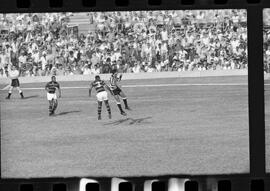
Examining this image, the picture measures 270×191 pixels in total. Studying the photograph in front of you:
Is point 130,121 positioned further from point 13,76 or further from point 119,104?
point 13,76

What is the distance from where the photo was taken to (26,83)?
42.0 feet

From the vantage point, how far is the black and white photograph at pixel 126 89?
35.8ft

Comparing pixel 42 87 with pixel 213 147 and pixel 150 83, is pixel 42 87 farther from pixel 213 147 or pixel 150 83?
pixel 213 147

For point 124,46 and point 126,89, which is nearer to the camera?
point 124,46

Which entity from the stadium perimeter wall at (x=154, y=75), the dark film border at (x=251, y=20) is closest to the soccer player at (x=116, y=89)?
the stadium perimeter wall at (x=154, y=75)

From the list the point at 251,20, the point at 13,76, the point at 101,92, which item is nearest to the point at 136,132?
the point at 101,92

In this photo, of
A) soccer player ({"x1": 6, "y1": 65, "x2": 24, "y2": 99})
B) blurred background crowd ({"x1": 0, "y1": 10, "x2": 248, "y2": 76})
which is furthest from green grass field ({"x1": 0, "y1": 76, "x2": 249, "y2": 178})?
soccer player ({"x1": 6, "y1": 65, "x2": 24, "y2": 99})

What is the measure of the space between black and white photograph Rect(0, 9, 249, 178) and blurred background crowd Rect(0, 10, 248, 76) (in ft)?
0.08

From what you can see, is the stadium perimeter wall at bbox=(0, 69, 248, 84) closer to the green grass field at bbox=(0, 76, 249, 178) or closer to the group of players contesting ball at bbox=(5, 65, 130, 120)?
the green grass field at bbox=(0, 76, 249, 178)

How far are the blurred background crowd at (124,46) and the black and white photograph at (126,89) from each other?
0.02 m

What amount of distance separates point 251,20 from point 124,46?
205 inches

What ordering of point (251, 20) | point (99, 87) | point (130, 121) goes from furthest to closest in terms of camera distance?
point (130, 121) < point (99, 87) < point (251, 20)

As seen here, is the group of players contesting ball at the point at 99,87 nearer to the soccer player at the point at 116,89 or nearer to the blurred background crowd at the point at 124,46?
the soccer player at the point at 116,89

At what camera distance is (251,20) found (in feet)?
26.4
